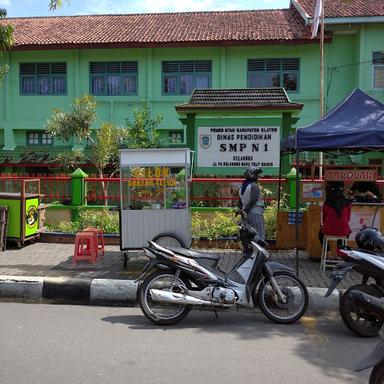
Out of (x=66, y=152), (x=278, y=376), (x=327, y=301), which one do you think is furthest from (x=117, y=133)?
(x=278, y=376)

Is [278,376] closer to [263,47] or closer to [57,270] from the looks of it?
[57,270]

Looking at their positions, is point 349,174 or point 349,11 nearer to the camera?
point 349,174

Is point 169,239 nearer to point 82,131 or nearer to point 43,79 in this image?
point 82,131

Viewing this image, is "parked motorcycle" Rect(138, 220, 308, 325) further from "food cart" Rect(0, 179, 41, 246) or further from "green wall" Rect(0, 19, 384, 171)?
"green wall" Rect(0, 19, 384, 171)

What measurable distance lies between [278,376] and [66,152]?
19029mm

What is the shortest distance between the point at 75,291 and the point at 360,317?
3685 millimetres

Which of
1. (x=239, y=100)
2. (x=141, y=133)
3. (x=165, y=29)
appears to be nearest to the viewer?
(x=239, y=100)

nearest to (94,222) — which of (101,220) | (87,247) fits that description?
(101,220)

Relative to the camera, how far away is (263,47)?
22.4 meters

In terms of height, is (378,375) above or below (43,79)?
below

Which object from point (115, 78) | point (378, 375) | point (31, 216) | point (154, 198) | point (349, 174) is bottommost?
point (378, 375)

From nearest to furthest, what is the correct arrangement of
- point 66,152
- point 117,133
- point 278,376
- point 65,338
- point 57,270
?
point 278,376 → point 65,338 → point 57,270 → point 117,133 → point 66,152

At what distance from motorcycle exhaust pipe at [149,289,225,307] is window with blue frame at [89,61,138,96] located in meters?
18.8

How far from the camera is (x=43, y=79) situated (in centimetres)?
2400
